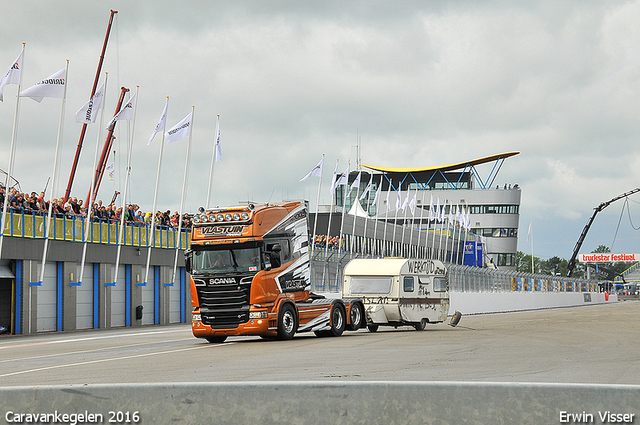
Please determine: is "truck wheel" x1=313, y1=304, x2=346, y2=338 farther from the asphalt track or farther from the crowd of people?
the crowd of people

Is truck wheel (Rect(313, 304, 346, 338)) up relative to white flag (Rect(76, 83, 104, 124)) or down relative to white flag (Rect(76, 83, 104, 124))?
down

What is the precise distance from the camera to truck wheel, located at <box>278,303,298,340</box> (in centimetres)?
2127

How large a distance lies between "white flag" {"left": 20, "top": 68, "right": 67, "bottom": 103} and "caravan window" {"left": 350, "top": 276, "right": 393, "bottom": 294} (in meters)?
12.1

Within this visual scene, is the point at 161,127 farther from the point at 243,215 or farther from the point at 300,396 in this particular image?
the point at 300,396

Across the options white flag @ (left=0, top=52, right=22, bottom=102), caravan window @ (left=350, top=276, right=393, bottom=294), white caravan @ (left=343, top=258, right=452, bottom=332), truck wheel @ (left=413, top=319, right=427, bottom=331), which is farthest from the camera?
truck wheel @ (left=413, top=319, right=427, bottom=331)

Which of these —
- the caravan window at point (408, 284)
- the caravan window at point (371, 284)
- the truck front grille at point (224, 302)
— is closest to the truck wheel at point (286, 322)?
the truck front grille at point (224, 302)

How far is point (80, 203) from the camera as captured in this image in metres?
34.1

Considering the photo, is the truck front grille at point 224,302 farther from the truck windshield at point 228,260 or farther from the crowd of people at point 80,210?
the crowd of people at point 80,210

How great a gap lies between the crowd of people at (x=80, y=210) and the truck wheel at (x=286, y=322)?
12.3 metres

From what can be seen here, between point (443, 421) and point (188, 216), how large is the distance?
3696cm

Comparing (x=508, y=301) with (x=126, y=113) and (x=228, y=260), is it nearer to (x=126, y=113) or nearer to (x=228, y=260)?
(x=126, y=113)

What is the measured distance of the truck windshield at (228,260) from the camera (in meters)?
20.6

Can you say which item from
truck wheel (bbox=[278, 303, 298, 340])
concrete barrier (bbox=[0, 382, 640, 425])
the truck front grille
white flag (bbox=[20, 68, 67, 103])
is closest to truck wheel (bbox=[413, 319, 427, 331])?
truck wheel (bbox=[278, 303, 298, 340])

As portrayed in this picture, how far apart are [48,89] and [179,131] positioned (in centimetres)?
838
